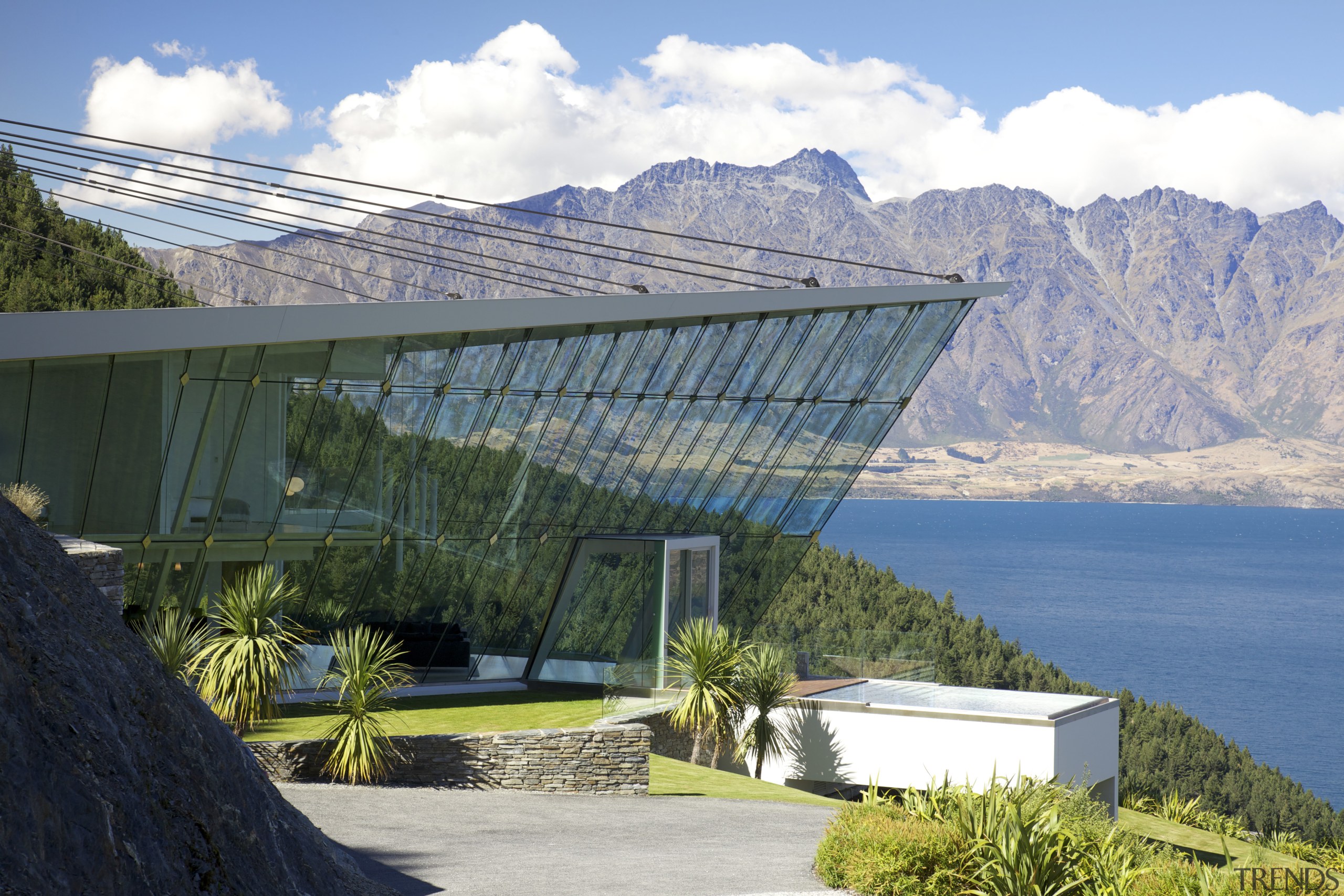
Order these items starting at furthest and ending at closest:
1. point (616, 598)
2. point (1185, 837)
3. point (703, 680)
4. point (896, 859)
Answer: point (1185, 837) → point (616, 598) → point (703, 680) → point (896, 859)

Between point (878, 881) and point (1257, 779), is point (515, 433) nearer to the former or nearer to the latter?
point (878, 881)

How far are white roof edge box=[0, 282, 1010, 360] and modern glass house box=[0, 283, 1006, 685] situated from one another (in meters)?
0.04

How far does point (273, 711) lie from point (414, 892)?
29.2 ft

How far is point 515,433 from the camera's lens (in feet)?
73.3

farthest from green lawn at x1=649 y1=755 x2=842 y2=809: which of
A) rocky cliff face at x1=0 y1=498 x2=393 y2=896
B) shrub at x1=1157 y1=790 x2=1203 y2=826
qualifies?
shrub at x1=1157 y1=790 x2=1203 y2=826

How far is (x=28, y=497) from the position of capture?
16469 millimetres

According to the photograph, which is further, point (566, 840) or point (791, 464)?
point (791, 464)

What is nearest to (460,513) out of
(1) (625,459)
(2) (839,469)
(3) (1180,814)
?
(1) (625,459)

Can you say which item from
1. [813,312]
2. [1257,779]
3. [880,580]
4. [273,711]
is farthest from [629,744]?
[1257,779]

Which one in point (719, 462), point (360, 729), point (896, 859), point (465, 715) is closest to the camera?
point (896, 859)

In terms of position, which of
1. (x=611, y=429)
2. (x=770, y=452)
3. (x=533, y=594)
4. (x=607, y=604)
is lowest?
(x=607, y=604)

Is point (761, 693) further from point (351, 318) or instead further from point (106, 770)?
point (106, 770)

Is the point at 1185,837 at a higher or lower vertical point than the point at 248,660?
lower

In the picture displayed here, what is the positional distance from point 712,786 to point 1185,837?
18521mm
